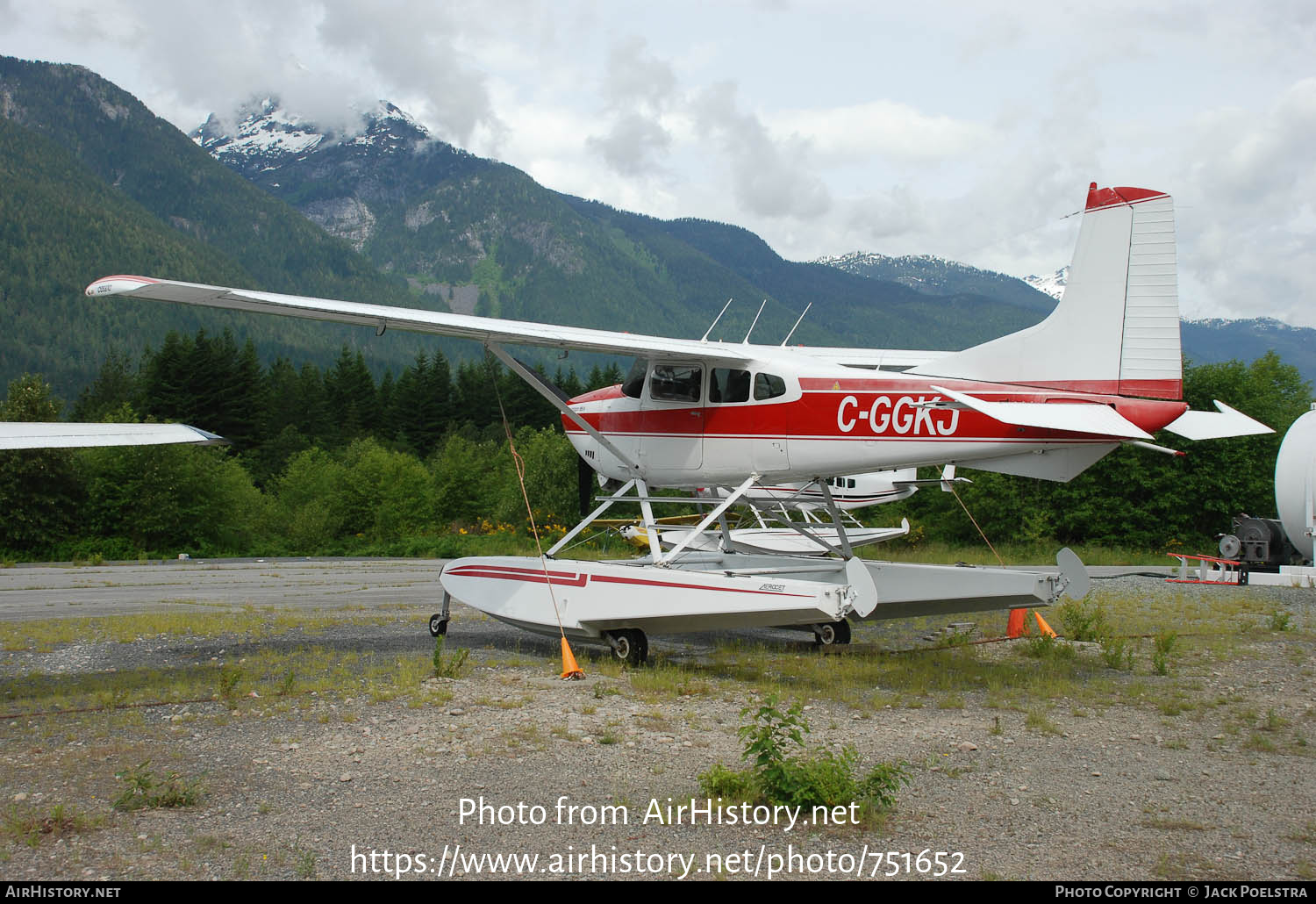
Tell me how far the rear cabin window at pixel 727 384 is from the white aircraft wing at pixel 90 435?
19.2 ft

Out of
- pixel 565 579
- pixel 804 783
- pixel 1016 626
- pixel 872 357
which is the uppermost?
pixel 872 357

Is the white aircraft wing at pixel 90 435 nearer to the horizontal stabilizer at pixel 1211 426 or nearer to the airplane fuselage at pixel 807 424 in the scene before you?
the airplane fuselage at pixel 807 424

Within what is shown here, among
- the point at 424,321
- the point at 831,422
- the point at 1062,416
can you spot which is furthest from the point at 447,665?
the point at 1062,416

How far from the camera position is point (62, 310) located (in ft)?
441

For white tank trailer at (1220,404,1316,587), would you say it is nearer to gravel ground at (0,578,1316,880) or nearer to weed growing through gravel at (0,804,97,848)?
gravel ground at (0,578,1316,880)

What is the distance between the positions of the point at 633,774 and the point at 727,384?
566 centimetres

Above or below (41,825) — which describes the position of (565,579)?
above

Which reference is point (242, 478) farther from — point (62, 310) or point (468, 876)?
point (62, 310)

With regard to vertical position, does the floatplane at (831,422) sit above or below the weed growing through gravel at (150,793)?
above

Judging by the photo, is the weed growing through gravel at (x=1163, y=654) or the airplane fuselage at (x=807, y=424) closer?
the airplane fuselage at (x=807, y=424)

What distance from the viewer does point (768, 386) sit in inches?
395

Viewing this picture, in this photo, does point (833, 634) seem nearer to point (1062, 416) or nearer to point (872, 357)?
point (872, 357)

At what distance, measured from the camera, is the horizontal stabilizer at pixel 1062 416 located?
7875 mm

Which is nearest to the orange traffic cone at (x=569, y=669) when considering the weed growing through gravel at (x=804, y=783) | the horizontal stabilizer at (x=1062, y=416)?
the weed growing through gravel at (x=804, y=783)
